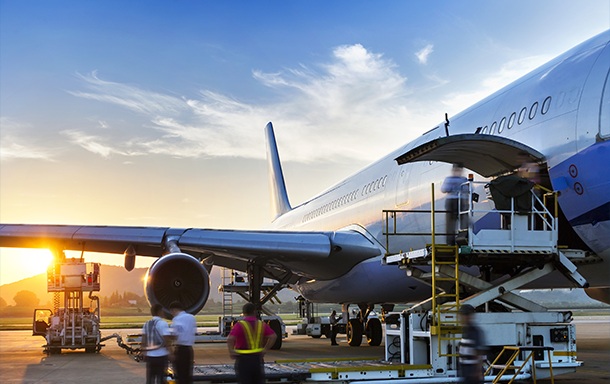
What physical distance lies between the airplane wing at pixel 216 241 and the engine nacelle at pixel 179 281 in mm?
1457

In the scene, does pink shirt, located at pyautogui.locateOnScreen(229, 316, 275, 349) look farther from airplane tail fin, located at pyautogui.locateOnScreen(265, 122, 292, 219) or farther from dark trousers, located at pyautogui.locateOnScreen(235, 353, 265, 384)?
airplane tail fin, located at pyautogui.locateOnScreen(265, 122, 292, 219)

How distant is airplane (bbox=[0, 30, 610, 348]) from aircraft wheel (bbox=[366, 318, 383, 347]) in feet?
2.55

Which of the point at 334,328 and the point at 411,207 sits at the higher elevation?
the point at 411,207

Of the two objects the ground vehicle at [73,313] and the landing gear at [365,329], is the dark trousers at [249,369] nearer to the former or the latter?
the ground vehicle at [73,313]

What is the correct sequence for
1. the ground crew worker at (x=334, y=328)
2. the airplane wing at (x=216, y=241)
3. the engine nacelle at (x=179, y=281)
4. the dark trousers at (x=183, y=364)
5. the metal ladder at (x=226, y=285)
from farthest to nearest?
the metal ladder at (x=226, y=285), the ground crew worker at (x=334, y=328), the airplane wing at (x=216, y=241), the engine nacelle at (x=179, y=281), the dark trousers at (x=183, y=364)

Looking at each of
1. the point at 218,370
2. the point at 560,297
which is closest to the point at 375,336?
the point at 218,370

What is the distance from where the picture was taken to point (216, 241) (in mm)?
15617

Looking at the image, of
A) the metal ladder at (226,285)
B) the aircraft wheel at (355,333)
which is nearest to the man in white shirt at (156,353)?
the aircraft wheel at (355,333)

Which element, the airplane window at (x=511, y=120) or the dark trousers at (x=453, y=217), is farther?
the airplane window at (x=511, y=120)

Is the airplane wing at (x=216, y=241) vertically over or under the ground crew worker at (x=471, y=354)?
over

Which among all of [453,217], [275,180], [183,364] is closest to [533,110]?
→ [453,217]

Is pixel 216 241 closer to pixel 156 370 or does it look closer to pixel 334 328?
pixel 156 370

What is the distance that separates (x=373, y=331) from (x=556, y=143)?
11.9 meters

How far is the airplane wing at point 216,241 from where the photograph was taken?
15.6 meters
